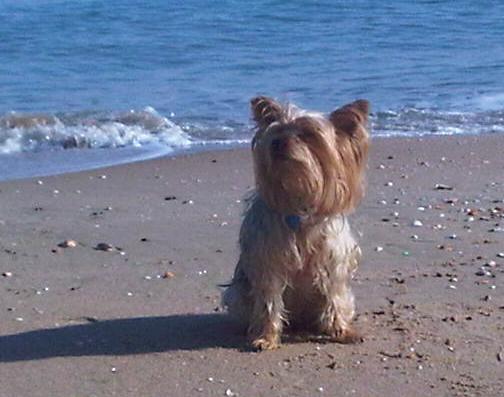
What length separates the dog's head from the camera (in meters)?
6.04

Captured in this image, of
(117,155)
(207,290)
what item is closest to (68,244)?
(207,290)

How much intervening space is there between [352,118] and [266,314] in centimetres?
106

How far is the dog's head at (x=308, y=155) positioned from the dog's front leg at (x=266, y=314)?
43 cm

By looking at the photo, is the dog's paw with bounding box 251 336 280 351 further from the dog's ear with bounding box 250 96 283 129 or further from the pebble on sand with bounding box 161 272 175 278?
the pebble on sand with bounding box 161 272 175 278

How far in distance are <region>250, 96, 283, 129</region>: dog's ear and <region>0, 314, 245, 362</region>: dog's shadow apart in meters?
1.14

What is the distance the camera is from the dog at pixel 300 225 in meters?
6.06

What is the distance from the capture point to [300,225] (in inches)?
251

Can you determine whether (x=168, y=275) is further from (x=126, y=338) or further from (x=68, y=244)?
(x=126, y=338)

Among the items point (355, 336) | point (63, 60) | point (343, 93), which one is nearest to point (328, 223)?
point (355, 336)

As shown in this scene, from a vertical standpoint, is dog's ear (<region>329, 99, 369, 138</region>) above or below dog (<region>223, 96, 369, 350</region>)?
above

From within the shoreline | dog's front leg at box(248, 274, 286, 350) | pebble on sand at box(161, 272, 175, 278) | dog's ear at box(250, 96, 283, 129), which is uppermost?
dog's ear at box(250, 96, 283, 129)

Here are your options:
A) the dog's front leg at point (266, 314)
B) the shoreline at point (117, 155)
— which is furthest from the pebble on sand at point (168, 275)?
the shoreline at point (117, 155)

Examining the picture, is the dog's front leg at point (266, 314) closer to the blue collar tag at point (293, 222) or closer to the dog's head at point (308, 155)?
the blue collar tag at point (293, 222)

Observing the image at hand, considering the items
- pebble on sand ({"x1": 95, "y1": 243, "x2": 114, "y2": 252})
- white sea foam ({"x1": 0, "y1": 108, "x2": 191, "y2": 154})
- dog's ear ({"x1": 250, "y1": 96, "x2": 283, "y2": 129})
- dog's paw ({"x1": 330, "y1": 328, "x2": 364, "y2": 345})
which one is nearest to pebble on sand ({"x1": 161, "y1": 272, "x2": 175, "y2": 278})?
pebble on sand ({"x1": 95, "y1": 243, "x2": 114, "y2": 252})
